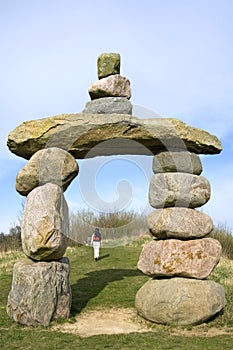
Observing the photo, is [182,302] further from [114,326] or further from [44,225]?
[44,225]

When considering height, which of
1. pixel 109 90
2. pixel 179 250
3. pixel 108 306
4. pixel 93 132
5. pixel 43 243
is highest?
pixel 109 90

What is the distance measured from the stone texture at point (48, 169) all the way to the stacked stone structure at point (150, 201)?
0.8 inches

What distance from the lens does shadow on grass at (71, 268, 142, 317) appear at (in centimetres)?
1040

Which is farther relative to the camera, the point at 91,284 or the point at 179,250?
the point at 91,284

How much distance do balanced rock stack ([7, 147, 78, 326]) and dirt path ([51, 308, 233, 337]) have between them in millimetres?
407

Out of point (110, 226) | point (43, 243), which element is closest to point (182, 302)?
point (43, 243)

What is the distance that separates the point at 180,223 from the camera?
9227 mm

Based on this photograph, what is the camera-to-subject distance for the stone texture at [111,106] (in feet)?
30.7

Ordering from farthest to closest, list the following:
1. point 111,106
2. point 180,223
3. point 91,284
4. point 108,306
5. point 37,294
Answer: point 91,284, point 108,306, point 111,106, point 180,223, point 37,294

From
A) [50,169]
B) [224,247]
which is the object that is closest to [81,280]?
[50,169]

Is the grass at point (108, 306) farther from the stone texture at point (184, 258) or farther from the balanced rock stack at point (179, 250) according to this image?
the stone texture at point (184, 258)

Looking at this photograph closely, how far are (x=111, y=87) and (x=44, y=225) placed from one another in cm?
320

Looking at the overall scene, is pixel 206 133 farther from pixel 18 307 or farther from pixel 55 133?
pixel 18 307

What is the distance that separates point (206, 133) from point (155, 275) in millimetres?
3140
